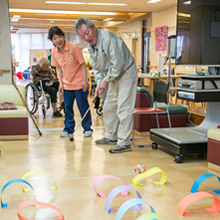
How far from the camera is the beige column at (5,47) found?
5.69 m

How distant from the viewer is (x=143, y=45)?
12805mm

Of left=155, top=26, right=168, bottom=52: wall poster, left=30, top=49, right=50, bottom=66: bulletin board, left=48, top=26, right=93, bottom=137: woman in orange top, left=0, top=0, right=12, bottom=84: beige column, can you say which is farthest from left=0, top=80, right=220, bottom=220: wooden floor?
left=155, top=26, right=168, bottom=52: wall poster

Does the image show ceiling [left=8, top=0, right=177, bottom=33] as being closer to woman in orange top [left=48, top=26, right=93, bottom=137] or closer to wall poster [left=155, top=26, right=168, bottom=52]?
wall poster [left=155, top=26, right=168, bottom=52]

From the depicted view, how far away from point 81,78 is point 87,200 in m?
2.32

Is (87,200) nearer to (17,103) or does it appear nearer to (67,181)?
(67,181)

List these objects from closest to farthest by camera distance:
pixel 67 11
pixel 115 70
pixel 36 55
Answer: pixel 115 70 → pixel 36 55 → pixel 67 11

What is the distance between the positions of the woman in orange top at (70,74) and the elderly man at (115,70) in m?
0.52

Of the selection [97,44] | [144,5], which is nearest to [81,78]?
[97,44]

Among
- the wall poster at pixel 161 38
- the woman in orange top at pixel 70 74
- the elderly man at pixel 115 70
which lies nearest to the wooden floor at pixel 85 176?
the woman in orange top at pixel 70 74

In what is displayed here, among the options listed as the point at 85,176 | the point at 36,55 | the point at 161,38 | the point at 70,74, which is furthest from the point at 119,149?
the point at 161,38

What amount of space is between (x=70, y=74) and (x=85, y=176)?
72.0 inches

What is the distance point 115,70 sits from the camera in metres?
3.60

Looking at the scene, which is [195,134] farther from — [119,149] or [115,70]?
[115,70]

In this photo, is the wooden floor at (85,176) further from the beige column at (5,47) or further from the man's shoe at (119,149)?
the beige column at (5,47)
